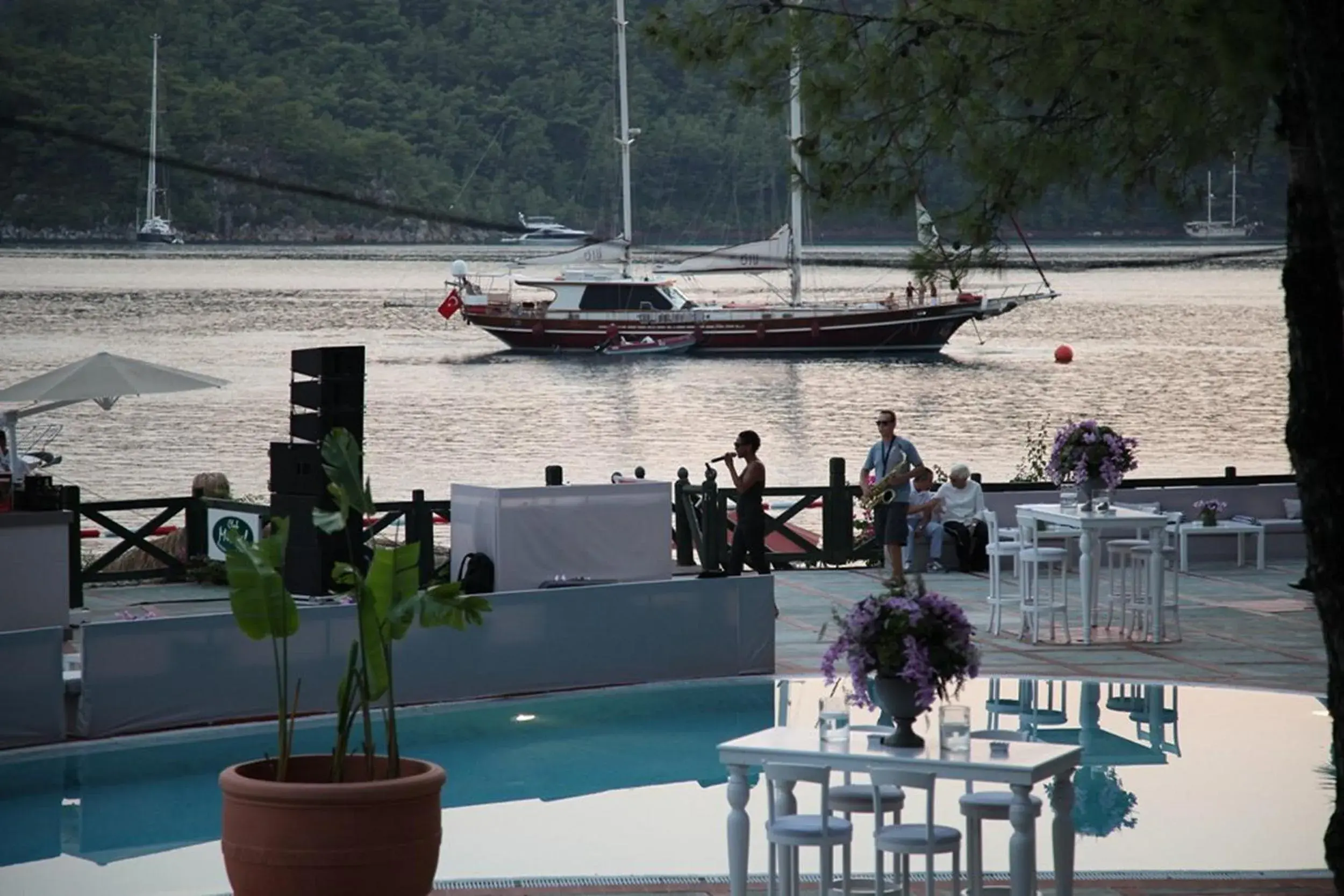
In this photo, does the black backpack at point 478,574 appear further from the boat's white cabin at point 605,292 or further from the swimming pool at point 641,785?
the boat's white cabin at point 605,292

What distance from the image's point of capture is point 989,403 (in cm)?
6519

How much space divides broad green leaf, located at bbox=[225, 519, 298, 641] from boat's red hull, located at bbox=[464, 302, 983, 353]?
57.6 m

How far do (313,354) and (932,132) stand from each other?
27.0 ft

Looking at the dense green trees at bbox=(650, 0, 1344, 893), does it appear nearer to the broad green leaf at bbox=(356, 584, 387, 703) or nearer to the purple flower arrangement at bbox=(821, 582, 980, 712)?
the purple flower arrangement at bbox=(821, 582, 980, 712)

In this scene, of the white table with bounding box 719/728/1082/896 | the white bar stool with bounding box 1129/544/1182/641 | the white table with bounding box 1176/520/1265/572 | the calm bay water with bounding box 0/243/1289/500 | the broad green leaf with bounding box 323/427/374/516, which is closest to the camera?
the white table with bounding box 719/728/1082/896

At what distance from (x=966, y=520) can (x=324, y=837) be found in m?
13.8

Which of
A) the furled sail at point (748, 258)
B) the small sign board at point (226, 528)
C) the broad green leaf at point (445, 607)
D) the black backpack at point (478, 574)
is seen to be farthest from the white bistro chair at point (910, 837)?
the furled sail at point (748, 258)

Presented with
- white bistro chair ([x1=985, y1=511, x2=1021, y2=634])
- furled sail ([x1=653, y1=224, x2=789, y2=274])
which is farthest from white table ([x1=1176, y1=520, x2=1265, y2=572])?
furled sail ([x1=653, y1=224, x2=789, y2=274])

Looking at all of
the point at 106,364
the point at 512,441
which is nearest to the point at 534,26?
the point at 512,441

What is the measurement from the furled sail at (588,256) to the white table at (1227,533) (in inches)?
1688

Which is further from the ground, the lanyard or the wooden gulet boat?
the wooden gulet boat

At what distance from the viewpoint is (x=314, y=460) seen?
15781 millimetres

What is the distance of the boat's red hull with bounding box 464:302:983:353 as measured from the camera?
Answer: 65.4m

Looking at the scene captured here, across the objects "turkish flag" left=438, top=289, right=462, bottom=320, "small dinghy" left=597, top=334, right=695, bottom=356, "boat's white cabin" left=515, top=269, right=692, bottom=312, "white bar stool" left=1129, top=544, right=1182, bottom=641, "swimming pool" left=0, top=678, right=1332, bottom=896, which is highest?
"boat's white cabin" left=515, top=269, right=692, bottom=312
